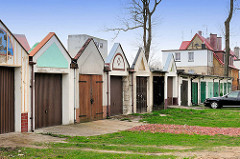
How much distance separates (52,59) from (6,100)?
2807 mm

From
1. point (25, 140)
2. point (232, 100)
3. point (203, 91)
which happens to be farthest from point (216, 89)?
point (25, 140)

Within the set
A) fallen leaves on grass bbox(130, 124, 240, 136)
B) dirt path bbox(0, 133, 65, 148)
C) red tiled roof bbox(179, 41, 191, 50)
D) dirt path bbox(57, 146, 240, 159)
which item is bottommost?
fallen leaves on grass bbox(130, 124, 240, 136)

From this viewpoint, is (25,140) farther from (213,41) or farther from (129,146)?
(213,41)

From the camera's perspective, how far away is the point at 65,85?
15.3 metres

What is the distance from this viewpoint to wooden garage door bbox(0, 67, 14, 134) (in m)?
12.2

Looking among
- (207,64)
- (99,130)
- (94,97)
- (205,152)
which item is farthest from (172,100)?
(207,64)

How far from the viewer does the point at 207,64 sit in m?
50.8

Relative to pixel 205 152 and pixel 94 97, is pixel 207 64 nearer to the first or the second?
pixel 94 97

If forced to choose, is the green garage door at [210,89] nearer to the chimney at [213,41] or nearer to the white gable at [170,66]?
the white gable at [170,66]

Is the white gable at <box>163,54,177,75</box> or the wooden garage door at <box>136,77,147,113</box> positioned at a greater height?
the white gable at <box>163,54,177,75</box>

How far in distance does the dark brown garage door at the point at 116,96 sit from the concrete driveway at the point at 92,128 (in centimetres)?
195

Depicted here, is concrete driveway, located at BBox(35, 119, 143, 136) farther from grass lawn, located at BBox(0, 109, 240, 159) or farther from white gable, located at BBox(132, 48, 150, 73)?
white gable, located at BBox(132, 48, 150, 73)

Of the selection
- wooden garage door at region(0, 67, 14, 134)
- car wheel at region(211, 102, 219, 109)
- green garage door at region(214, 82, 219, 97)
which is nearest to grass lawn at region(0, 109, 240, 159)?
wooden garage door at region(0, 67, 14, 134)

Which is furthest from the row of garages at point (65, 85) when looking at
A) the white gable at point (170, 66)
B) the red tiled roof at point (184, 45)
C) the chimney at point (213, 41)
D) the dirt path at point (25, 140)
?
the chimney at point (213, 41)
